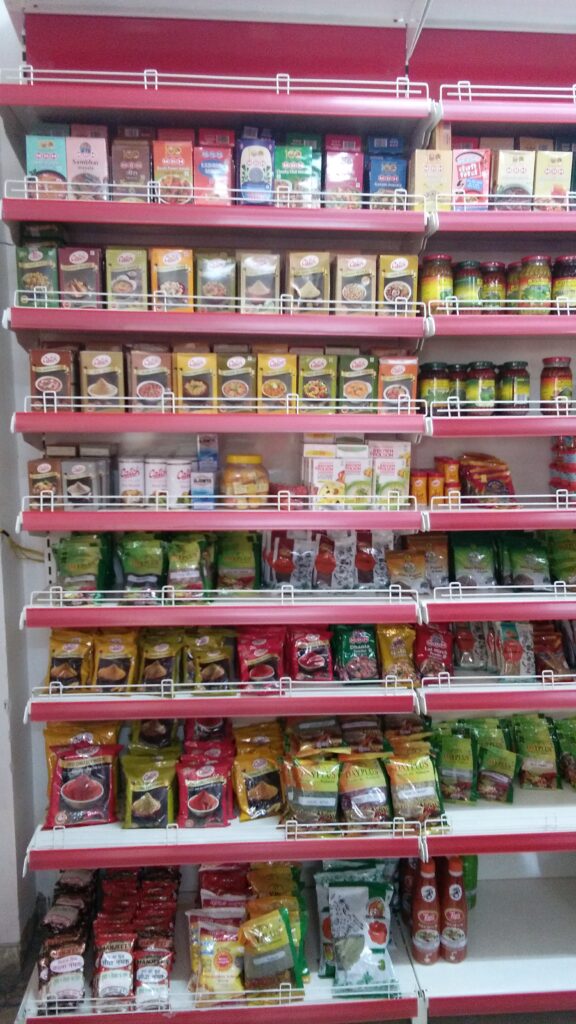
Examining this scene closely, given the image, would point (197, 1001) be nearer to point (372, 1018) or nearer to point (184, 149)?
point (372, 1018)

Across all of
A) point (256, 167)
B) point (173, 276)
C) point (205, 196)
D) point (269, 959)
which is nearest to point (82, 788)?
point (269, 959)

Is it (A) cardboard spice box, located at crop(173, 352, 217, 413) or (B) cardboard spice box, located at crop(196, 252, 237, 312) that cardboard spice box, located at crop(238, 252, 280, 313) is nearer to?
(B) cardboard spice box, located at crop(196, 252, 237, 312)

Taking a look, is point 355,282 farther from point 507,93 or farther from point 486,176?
point 507,93

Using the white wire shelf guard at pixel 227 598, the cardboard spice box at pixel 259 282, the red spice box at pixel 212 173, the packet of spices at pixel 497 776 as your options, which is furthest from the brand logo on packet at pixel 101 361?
the packet of spices at pixel 497 776

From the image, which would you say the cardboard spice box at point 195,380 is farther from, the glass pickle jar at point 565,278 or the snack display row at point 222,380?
the glass pickle jar at point 565,278

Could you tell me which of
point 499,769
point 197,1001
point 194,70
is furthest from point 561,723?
point 194,70

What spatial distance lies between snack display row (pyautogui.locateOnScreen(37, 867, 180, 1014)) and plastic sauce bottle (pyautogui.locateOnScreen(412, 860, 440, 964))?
0.85 metres

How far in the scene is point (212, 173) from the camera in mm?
2244

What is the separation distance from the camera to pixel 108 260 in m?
2.27

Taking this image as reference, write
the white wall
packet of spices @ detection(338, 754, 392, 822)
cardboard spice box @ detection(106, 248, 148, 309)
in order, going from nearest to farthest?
cardboard spice box @ detection(106, 248, 148, 309) < packet of spices @ detection(338, 754, 392, 822) < the white wall

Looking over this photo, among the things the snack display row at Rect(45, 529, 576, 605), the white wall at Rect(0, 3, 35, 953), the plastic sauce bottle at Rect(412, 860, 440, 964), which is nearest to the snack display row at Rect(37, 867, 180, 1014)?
the white wall at Rect(0, 3, 35, 953)

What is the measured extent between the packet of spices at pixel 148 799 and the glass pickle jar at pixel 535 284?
204 cm

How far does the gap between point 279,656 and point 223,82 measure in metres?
1.98

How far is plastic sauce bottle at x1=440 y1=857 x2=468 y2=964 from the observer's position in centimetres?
243
